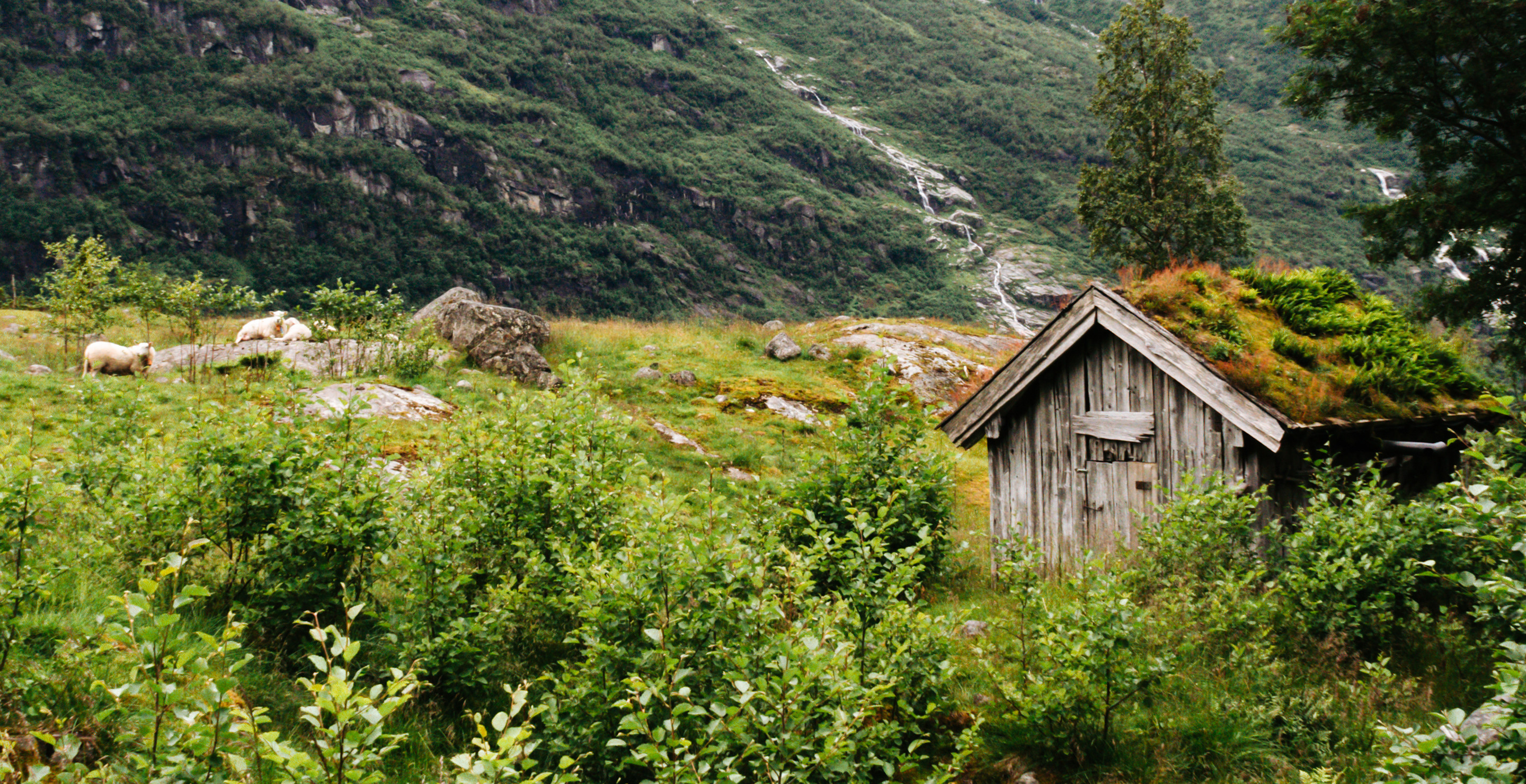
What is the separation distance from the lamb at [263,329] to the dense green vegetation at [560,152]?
62.7m

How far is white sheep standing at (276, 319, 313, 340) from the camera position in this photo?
17766mm

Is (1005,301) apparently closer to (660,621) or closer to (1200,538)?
(1200,538)

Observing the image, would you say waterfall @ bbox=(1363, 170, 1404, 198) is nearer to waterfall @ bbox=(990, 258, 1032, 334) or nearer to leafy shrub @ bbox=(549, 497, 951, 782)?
waterfall @ bbox=(990, 258, 1032, 334)

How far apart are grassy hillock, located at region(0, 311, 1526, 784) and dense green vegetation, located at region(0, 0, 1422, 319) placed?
77563mm

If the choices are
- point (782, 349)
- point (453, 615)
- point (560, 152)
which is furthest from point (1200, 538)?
point (560, 152)

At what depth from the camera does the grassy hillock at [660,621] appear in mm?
3783

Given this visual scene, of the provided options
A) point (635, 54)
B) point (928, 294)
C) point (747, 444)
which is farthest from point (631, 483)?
point (635, 54)

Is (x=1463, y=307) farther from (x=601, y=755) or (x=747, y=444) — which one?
(x=601, y=755)

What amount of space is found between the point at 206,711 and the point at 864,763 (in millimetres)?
2841

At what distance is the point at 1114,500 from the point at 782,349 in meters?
15.2

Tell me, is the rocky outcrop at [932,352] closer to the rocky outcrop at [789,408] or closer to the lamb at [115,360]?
the rocky outcrop at [789,408]

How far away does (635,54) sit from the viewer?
144250mm

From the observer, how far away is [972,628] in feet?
26.3

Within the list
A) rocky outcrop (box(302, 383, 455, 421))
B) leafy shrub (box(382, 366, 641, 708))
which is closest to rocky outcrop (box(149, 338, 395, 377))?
rocky outcrop (box(302, 383, 455, 421))
